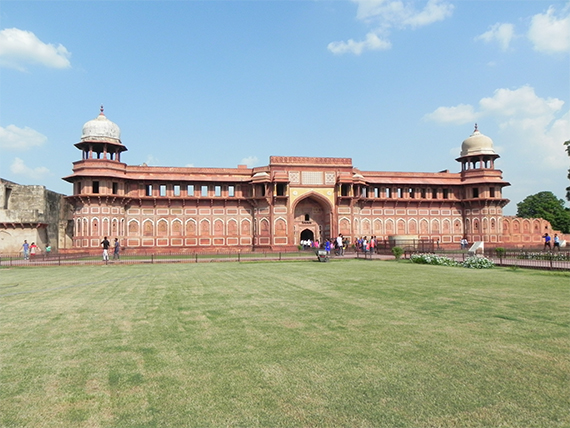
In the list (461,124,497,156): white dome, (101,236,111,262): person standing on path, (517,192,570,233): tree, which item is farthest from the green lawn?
(517,192,570,233): tree

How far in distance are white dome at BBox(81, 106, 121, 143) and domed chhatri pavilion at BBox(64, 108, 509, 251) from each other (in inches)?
3.8

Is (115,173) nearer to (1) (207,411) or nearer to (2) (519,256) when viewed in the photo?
(2) (519,256)

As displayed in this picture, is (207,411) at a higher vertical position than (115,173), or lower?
lower

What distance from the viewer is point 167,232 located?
34.9 m

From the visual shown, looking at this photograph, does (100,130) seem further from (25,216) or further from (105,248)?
(105,248)

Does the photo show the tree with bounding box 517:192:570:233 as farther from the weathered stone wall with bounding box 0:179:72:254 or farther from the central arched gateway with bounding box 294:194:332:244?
the weathered stone wall with bounding box 0:179:72:254

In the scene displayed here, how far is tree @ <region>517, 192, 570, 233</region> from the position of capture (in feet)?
182

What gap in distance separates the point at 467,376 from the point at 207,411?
242cm

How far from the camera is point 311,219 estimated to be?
1473 inches

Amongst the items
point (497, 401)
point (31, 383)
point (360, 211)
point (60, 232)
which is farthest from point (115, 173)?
point (497, 401)

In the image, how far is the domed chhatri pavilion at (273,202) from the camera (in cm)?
3272

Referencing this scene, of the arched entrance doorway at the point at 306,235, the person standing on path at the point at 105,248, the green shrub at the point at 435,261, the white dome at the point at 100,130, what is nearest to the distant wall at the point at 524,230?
the arched entrance doorway at the point at 306,235

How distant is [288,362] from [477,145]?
1580 inches

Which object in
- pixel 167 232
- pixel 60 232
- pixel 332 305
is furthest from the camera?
pixel 60 232
